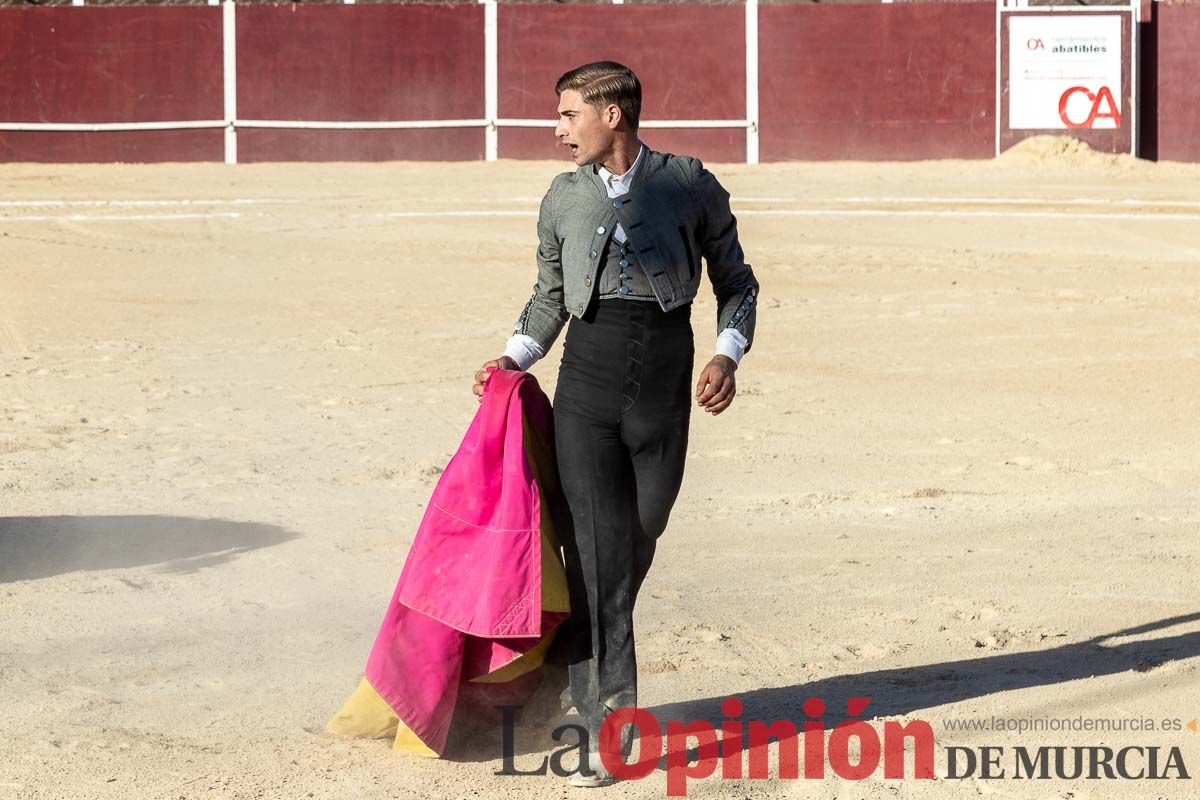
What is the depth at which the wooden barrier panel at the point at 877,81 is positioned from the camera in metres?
16.5

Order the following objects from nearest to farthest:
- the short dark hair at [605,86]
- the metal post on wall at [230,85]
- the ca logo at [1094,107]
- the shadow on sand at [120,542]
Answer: the short dark hair at [605,86] < the shadow on sand at [120,542] < the ca logo at [1094,107] < the metal post on wall at [230,85]

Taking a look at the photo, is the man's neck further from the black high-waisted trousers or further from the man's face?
the black high-waisted trousers

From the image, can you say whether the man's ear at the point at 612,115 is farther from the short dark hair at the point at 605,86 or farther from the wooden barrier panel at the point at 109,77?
the wooden barrier panel at the point at 109,77

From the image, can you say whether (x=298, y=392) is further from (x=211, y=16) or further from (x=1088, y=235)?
(x=211, y=16)

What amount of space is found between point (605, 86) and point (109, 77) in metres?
14.5

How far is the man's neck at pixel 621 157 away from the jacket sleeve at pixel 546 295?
140 mm

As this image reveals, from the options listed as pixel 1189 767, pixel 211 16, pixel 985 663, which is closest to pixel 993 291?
pixel 985 663

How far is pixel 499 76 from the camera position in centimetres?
1700

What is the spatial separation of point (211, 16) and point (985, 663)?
1405 cm

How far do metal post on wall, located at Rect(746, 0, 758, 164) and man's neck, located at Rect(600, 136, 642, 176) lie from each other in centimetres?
1371

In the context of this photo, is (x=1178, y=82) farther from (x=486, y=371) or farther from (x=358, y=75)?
(x=486, y=371)

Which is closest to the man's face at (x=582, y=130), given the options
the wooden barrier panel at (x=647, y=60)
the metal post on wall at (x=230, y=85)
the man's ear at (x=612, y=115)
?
the man's ear at (x=612, y=115)

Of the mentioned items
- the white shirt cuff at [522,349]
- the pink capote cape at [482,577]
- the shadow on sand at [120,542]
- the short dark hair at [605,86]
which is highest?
the short dark hair at [605,86]

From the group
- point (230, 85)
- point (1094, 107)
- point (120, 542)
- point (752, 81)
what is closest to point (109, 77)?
point (230, 85)
